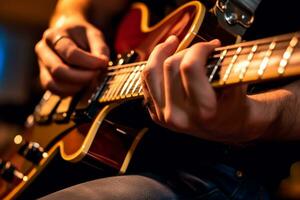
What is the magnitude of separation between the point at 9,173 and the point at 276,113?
26.0 inches

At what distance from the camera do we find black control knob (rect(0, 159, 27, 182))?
109 cm

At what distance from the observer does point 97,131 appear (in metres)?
0.92

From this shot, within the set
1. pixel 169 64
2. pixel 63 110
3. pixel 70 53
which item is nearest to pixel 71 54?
pixel 70 53

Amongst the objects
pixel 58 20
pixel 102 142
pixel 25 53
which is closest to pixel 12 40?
pixel 25 53

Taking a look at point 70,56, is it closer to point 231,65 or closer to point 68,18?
point 68,18

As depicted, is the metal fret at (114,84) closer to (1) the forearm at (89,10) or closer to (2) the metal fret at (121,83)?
(2) the metal fret at (121,83)

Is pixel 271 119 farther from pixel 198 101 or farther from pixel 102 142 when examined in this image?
pixel 102 142

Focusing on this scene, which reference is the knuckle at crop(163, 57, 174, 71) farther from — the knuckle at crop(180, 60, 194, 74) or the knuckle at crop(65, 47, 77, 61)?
the knuckle at crop(65, 47, 77, 61)

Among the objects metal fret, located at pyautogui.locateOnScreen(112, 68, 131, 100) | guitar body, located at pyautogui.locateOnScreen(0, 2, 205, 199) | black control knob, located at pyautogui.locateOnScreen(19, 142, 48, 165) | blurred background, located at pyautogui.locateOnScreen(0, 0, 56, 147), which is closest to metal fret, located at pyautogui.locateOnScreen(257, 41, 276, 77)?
guitar body, located at pyautogui.locateOnScreen(0, 2, 205, 199)

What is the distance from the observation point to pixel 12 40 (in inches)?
129

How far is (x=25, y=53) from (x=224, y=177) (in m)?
2.71

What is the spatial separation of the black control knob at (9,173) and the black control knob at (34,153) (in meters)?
0.04

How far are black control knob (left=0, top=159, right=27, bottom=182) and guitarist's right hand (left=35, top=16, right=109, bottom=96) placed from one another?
0.19 meters

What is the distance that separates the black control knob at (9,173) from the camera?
1086 millimetres
